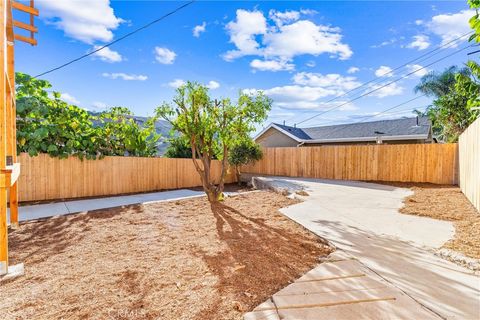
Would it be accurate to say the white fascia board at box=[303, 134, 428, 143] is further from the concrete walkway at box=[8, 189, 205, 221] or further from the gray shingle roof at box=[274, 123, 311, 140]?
the concrete walkway at box=[8, 189, 205, 221]

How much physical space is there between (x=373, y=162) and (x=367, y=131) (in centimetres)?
608

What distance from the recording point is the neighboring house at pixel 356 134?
579 inches

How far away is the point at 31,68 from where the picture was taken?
27.1 ft

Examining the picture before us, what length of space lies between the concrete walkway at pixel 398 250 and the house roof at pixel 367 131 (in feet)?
35.0

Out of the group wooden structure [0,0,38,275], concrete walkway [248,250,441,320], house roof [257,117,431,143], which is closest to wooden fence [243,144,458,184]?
house roof [257,117,431,143]

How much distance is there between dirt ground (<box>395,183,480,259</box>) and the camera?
3201 mm

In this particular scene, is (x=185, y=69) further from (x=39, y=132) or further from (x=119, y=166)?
(x=39, y=132)

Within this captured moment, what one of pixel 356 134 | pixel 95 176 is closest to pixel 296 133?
pixel 356 134

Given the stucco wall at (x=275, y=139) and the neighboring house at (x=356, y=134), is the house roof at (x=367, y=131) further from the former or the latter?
the stucco wall at (x=275, y=139)

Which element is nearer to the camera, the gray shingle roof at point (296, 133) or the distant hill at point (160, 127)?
the distant hill at point (160, 127)

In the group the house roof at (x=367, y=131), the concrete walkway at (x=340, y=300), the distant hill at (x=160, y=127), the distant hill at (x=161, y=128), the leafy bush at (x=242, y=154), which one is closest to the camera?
the concrete walkway at (x=340, y=300)

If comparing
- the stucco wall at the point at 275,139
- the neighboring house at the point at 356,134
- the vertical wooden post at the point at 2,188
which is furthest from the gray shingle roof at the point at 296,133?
the vertical wooden post at the point at 2,188

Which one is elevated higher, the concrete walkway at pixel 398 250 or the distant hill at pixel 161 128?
the distant hill at pixel 161 128

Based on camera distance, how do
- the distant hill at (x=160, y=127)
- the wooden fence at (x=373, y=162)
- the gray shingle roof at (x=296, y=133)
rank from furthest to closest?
the gray shingle roof at (x=296, y=133) → the distant hill at (x=160, y=127) → the wooden fence at (x=373, y=162)
